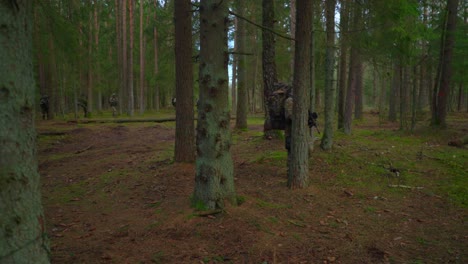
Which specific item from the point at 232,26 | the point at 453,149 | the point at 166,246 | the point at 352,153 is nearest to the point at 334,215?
the point at 166,246

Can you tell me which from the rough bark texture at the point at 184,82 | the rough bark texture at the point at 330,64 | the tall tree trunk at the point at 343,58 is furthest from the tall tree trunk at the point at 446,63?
the rough bark texture at the point at 184,82

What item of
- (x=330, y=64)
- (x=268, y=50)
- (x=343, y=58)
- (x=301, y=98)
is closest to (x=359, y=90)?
(x=343, y=58)

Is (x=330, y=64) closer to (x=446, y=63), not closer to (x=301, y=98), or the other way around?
(x=301, y=98)

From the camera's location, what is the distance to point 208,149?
15.3 feet

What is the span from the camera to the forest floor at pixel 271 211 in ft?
13.1

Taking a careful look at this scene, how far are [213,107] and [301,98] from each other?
→ 1971mm

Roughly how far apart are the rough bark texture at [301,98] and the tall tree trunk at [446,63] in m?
10.5

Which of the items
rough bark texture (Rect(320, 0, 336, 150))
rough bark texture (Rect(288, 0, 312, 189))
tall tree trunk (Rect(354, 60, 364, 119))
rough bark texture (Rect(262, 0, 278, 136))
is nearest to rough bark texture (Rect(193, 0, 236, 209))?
rough bark texture (Rect(288, 0, 312, 189))

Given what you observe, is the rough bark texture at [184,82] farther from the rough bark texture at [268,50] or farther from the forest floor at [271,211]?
the rough bark texture at [268,50]

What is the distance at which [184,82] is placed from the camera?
297 inches

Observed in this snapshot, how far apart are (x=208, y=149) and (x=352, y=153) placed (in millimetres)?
5549

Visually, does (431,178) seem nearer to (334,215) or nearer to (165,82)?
(334,215)

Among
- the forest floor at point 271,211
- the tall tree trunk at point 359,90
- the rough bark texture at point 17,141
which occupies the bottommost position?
the forest floor at point 271,211

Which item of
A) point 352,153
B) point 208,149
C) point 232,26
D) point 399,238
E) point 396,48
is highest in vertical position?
point 232,26
